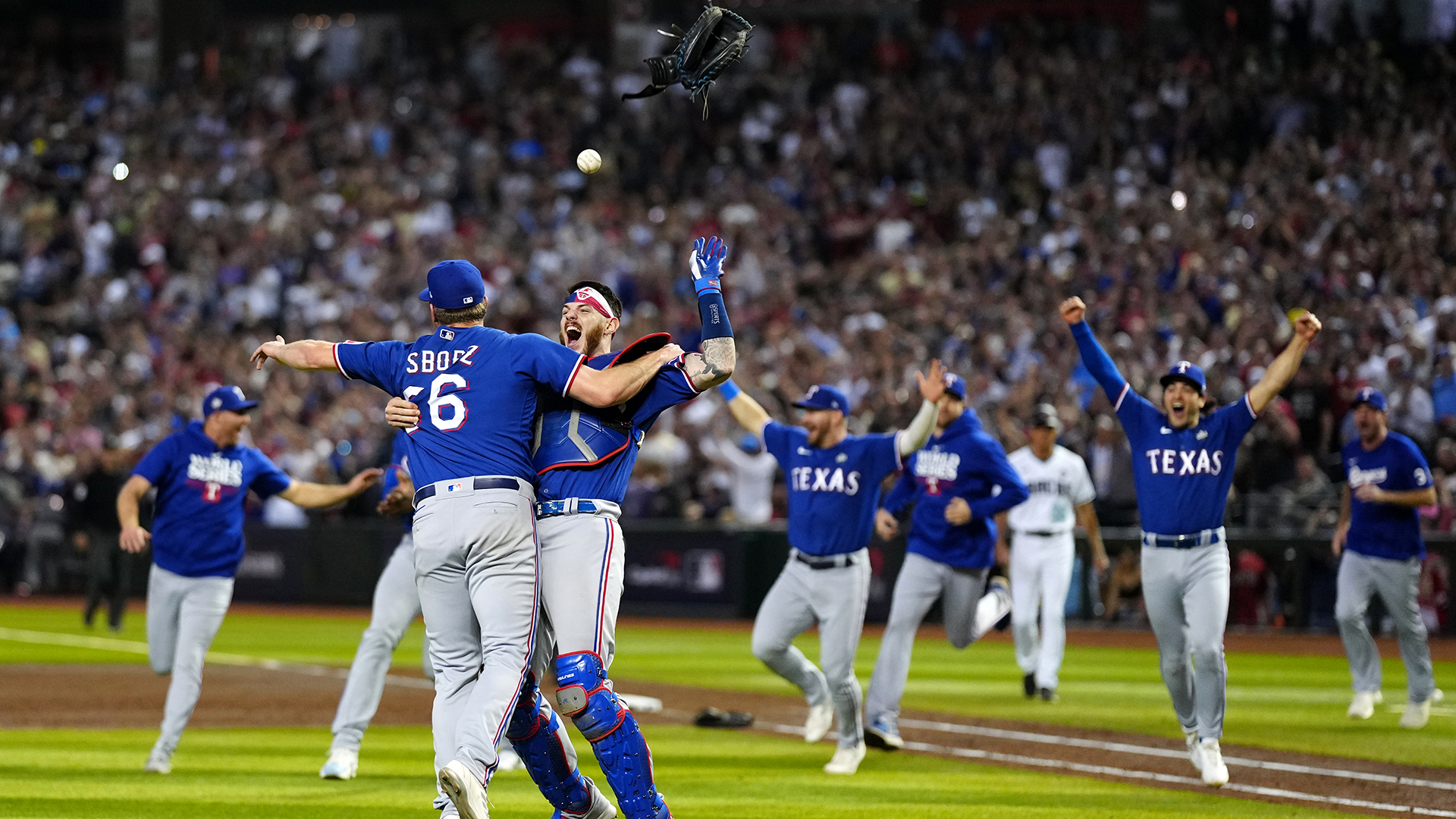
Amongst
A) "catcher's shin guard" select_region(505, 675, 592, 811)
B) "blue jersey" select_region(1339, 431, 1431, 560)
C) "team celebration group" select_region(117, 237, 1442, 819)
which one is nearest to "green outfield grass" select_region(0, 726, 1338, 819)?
"team celebration group" select_region(117, 237, 1442, 819)

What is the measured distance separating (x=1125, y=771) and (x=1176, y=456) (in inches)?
81.1

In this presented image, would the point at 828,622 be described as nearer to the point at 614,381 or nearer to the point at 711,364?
the point at 711,364

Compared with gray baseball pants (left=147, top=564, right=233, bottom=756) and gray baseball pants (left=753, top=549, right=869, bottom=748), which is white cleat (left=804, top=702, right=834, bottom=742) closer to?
gray baseball pants (left=753, top=549, right=869, bottom=748)

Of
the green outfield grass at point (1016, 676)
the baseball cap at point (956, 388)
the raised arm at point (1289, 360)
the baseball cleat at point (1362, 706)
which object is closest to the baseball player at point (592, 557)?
the raised arm at point (1289, 360)

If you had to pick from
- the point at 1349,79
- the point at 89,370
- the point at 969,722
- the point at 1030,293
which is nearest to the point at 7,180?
the point at 89,370

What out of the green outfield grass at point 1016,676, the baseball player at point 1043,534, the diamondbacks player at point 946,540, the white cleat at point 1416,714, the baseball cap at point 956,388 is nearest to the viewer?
the diamondbacks player at point 946,540

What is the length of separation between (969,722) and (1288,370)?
4.76 metres

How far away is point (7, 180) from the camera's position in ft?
119

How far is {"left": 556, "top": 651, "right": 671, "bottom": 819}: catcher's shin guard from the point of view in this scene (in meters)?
7.10

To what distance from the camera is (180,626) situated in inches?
415

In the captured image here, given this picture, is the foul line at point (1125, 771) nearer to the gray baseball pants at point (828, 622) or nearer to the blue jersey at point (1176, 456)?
the gray baseball pants at point (828, 622)

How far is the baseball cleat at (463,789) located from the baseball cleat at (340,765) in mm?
3608

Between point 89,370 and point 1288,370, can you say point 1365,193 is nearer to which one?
point 1288,370

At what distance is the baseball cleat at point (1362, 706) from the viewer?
13.7 meters
